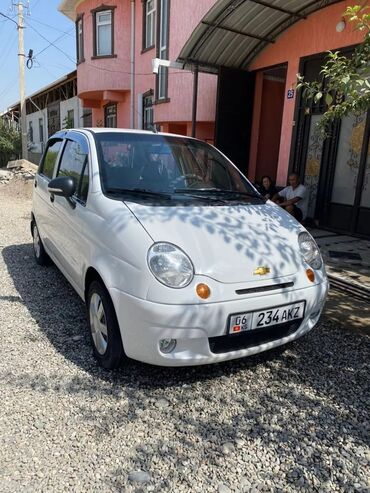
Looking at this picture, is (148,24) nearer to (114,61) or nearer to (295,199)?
(114,61)

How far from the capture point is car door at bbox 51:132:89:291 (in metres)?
3.42

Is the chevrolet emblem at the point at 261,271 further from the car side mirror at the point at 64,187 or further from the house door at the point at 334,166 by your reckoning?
the house door at the point at 334,166

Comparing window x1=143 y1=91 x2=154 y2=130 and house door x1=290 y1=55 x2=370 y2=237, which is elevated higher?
window x1=143 y1=91 x2=154 y2=130

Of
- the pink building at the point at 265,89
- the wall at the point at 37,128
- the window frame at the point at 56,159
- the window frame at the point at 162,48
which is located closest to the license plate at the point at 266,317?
the window frame at the point at 56,159

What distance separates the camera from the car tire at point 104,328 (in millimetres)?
2834

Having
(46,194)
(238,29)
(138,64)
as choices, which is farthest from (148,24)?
(46,194)

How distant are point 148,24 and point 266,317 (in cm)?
1356

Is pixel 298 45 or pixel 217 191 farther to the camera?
pixel 298 45

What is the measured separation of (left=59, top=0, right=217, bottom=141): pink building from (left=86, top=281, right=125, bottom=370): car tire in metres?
8.04

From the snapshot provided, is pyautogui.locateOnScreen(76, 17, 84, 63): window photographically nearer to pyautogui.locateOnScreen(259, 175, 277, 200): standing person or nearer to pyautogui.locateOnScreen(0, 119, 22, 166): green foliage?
pyautogui.locateOnScreen(0, 119, 22, 166): green foliage

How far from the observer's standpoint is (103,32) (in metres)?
15.5

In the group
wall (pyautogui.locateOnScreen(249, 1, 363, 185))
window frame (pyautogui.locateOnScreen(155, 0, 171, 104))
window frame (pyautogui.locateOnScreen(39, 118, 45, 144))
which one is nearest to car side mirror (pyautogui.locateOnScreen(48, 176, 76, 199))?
wall (pyautogui.locateOnScreen(249, 1, 363, 185))

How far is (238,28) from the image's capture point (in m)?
7.84

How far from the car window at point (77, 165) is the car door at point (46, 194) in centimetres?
31
